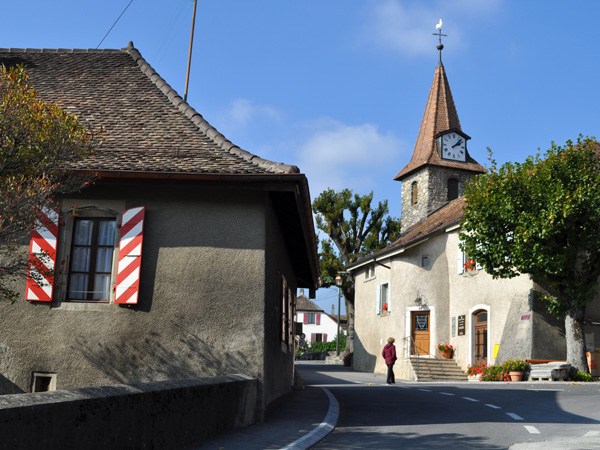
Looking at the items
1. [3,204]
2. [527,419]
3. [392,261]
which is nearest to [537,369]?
[392,261]

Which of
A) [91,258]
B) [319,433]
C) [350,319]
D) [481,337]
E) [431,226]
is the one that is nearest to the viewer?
[319,433]

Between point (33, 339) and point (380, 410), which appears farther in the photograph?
point (380, 410)

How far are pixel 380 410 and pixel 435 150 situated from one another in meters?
35.9

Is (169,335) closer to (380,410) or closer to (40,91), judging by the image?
(380,410)

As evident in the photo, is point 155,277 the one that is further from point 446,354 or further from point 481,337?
point 446,354

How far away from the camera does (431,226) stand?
37.0 metres

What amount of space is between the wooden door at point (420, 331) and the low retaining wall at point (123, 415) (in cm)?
2384

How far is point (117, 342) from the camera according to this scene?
1059 cm

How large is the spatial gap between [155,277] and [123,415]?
15.3 ft

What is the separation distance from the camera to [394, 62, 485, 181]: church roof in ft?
151

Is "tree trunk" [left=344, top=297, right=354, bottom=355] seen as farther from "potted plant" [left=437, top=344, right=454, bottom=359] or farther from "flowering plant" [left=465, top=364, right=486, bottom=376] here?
"flowering plant" [left=465, top=364, right=486, bottom=376]

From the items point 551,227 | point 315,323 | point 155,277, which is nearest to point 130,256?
point 155,277

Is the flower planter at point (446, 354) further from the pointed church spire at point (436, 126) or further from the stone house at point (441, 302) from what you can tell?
the pointed church spire at point (436, 126)

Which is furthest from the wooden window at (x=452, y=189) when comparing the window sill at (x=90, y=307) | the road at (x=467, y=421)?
the window sill at (x=90, y=307)
